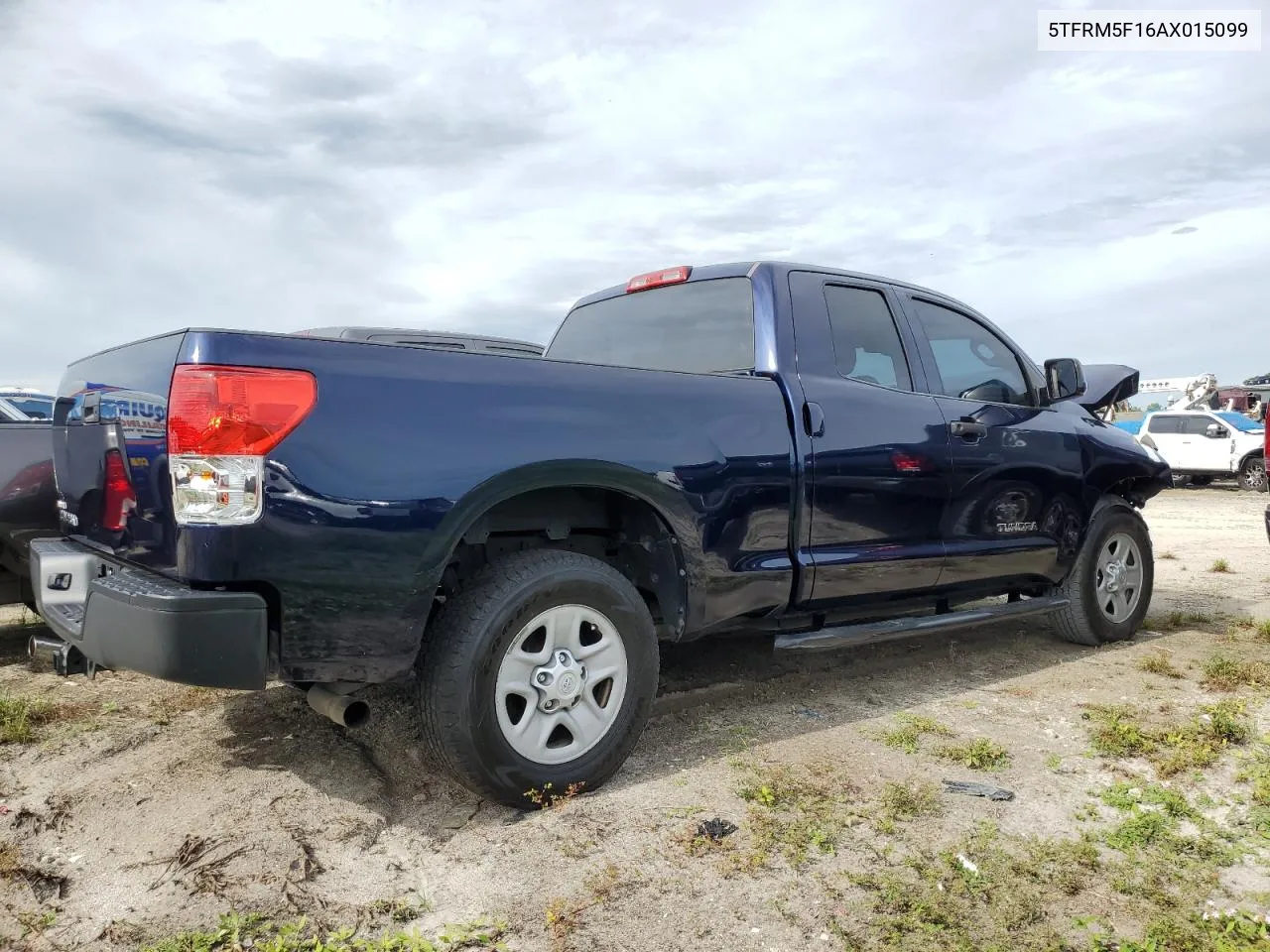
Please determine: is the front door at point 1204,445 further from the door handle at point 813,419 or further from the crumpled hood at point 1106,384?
the door handle at point 813,419

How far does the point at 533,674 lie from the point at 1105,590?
3.71 meters

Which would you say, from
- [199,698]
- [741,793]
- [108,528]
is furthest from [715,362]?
[199,698]

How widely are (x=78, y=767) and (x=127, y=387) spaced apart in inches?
54.3

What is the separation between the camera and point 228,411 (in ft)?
8.09

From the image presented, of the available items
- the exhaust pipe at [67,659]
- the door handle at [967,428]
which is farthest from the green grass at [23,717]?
the door handle at [967,428]

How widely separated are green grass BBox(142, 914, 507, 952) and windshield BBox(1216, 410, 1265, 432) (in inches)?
823

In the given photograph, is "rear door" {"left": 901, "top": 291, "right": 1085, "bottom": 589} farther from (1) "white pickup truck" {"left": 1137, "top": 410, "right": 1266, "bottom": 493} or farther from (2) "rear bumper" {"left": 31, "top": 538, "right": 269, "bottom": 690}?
(1) "white pickup truck" {"left": 1137, "top": 410, "right": 1266, "bottom": 493}

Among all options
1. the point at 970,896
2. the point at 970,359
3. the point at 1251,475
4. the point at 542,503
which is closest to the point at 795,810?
the point at 970,896

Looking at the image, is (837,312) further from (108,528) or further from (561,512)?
(108,528)

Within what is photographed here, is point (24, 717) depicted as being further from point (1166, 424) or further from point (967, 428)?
point (1166, 424)

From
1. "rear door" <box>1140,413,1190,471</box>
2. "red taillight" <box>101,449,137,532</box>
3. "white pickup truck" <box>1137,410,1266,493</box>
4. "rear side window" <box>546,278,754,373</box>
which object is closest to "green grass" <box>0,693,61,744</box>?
"red taillight" <box>101,449,137,532</box>

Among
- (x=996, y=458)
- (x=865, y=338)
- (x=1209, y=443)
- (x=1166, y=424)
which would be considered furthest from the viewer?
(x=1166, y=424)

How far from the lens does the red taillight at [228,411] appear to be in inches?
97.1

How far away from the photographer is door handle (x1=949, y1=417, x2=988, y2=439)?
14.1 feet
